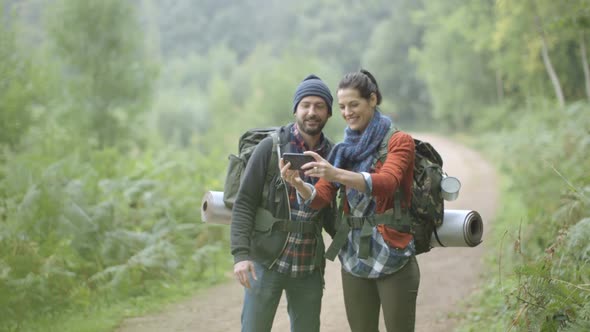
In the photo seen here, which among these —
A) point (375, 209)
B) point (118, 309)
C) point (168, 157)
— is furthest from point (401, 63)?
point (375, 209)

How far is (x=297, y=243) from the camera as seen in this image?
13.3ft

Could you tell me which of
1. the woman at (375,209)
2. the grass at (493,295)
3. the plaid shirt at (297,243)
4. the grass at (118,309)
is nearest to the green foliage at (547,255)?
the grass at (493,295)

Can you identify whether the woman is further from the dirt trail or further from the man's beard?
the dirt trail

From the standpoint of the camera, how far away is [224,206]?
4.27 meters

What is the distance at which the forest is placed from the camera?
271 inches

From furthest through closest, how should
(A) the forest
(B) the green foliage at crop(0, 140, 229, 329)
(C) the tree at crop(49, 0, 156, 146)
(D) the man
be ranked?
(C) the tree at crop(49, 0, 156, 146), (B) the green foliage at crop(0, 140, 229, 329), (A) the forest, (D) the man

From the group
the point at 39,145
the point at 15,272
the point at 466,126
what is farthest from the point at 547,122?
the point at 466,126

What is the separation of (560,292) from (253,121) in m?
34.4

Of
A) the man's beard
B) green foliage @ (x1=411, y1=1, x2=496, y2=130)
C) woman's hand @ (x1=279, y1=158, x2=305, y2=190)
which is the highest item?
green foliage @ (x1=411, y1=1, x2=496, y2=130)

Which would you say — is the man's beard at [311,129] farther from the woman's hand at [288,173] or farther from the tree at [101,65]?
the tree at [101,65]

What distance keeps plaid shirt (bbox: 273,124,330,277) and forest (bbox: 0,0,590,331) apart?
51.8 inches

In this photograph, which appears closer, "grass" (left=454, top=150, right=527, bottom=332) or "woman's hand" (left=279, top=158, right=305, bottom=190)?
"woman's hand" (left=279, top=158, right=305, bottom=190)

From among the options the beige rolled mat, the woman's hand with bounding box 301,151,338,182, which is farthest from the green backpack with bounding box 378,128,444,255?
the woman's hand with bounding box 301,151,338,182

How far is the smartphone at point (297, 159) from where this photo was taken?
11.3 ft
